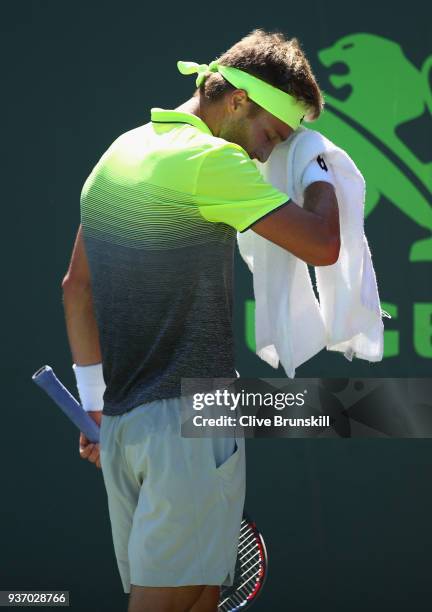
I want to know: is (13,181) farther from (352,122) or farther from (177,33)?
(352,122)

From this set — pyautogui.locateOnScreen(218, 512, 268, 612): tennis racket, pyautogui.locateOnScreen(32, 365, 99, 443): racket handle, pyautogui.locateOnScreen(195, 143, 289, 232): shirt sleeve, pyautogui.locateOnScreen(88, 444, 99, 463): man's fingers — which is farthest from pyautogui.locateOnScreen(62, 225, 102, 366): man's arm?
pyautogui.locateOnScreen(218, 512, 268, 612): tennis racket

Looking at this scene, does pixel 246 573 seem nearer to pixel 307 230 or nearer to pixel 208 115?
pixel 307 230

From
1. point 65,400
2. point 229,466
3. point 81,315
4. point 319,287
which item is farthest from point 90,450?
point 319,287

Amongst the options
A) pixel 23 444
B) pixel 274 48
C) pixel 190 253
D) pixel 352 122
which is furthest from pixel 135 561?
pixel 352 122

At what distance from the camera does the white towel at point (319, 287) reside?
3.08 metres

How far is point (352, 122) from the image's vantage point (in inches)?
175

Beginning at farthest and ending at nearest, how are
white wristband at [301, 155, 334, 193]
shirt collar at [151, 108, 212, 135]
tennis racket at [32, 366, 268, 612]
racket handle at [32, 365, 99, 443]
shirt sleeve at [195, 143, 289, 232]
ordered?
tennis racket at [32, 366, 268, 612] → racket handle at [32, 365, 99, 443] → white wristband at [301, 155, 334, 193] → shirt collar at [151, 108, 212, 135] → shirt sleeve at [195, 143, 289, 232]

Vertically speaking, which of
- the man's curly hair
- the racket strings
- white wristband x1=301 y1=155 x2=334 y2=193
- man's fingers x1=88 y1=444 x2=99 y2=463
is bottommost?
the racket strings

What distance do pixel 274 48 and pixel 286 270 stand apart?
576 mm

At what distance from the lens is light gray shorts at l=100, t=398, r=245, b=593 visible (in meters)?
2.79

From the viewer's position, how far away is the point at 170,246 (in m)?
2.78

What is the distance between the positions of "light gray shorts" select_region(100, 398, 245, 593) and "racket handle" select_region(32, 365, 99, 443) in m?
0.25

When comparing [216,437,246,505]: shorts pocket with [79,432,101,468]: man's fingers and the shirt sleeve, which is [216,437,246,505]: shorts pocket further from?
the shirt sleeve

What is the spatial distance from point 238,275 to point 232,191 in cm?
180
